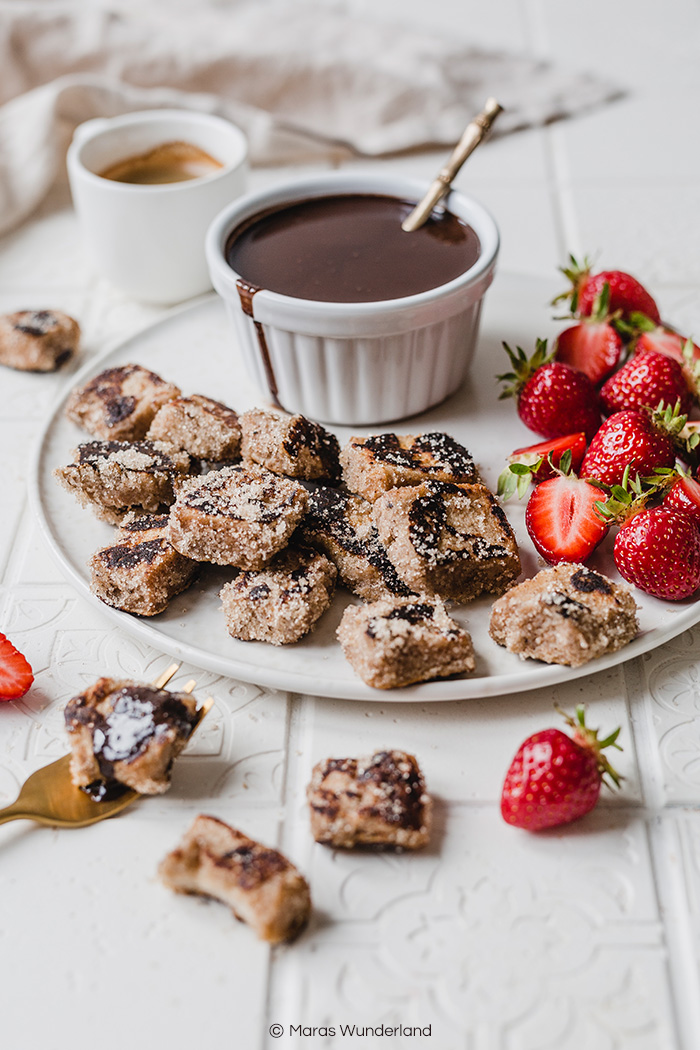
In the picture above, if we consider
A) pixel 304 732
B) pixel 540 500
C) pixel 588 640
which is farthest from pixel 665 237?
pixel 304 732

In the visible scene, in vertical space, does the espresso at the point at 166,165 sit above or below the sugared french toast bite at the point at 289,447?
above

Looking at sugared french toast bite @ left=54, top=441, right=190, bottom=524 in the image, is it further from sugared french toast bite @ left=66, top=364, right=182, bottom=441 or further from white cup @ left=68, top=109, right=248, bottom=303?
white cup @ left=68, top=109, right=248, bottom=303

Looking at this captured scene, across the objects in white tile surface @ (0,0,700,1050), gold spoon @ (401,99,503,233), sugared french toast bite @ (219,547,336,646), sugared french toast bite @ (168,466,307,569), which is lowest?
white tile surface @ (0,0,700,1050)

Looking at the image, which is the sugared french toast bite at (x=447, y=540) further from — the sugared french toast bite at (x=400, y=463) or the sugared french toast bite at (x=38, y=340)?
the sugared french toast bite at (x=38, y=340)

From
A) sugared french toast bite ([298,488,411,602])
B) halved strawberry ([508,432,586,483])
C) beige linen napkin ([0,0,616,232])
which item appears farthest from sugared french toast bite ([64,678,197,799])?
beige linen napkin ([0,0,616,232])

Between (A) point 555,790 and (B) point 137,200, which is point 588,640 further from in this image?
(B) point 137,200

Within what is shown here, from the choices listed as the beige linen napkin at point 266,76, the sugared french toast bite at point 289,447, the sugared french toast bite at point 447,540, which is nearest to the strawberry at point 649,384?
the sugared french toast bite at point 447,540
